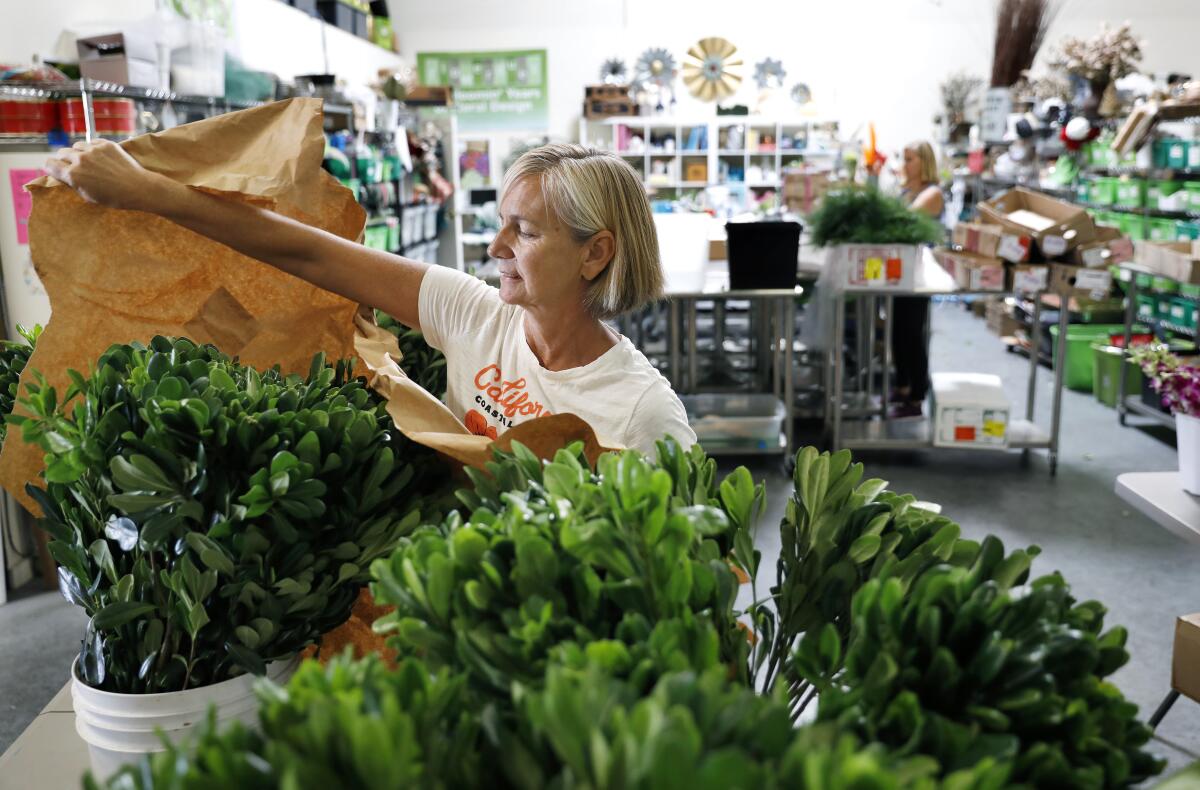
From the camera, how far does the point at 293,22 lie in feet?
25.3

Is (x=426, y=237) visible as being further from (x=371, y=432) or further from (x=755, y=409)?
(x=371, y=432)

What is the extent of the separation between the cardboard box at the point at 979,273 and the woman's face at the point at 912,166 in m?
1.83

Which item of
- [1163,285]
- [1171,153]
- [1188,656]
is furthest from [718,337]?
[1188,656]

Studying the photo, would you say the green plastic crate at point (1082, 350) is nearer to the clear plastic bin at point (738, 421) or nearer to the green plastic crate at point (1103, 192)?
the green plastic crate at point (1103, 192)

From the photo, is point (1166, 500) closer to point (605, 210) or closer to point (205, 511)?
point (605, 210)

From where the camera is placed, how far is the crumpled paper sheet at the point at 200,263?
1.19 m

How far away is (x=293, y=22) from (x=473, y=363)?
23.2 feet

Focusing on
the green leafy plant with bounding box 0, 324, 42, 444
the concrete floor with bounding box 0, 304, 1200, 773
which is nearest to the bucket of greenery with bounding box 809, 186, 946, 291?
the concrete floor with bounding box 0, 304, 1200, 773

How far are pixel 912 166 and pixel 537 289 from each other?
559cm

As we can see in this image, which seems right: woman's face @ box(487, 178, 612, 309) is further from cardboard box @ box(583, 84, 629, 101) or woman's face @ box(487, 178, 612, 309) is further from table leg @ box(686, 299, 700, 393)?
cardboard box @ box(583, 84, 629, 101)

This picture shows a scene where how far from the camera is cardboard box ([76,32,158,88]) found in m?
4.01

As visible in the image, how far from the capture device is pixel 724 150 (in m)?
11.7

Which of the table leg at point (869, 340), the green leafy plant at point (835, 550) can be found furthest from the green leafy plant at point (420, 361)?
the table leg at point (869, 340)

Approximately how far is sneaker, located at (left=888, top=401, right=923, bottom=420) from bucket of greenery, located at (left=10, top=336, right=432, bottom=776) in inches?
204
